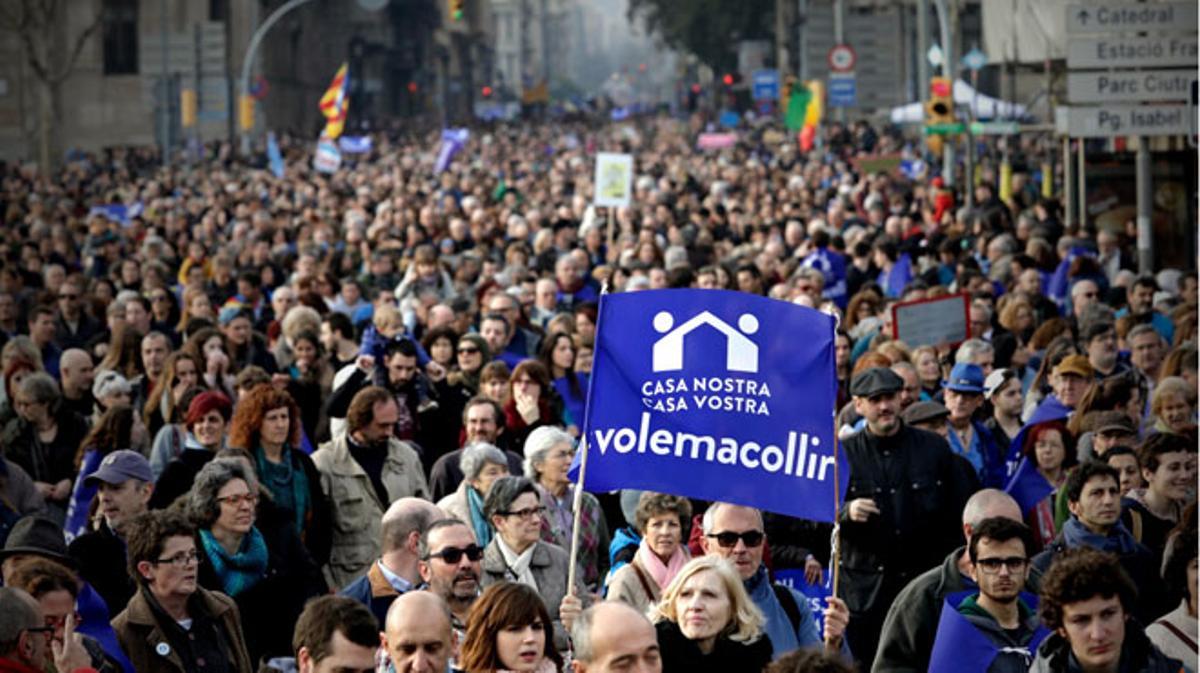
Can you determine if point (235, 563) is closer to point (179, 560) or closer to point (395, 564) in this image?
point (395, 564)

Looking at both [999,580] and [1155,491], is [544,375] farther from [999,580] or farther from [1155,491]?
[999,580]

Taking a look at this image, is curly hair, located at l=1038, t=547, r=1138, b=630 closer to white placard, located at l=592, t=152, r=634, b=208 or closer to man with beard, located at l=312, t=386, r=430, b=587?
man with beard, located at l=312, t=386, r=430, b=587

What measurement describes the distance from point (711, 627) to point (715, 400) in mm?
972

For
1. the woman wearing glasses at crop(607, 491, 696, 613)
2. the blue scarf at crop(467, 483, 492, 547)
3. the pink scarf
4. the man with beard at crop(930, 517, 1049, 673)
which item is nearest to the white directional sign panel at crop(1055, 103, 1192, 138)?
the blue scarf at crop(467, 483, 492, 547)

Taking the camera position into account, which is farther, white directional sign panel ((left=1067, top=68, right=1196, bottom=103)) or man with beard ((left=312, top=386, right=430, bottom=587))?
white directional sign panel ((left=1067, top=68, right=1196, bottom=103))

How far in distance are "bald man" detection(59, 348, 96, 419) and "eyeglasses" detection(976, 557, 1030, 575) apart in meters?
7.10

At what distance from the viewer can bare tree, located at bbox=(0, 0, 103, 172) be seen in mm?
55812

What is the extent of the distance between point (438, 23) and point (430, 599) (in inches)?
5086

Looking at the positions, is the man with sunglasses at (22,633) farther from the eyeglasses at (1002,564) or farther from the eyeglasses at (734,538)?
the eyeglasses at (1002,564)

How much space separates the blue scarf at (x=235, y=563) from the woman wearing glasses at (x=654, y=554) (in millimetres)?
1384

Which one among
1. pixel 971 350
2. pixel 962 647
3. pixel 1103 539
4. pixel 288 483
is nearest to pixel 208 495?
pixel 288 483

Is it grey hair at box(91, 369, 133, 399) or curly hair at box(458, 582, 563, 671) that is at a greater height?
grey hair at box(91, 369, 133, 399)

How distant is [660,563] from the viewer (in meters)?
8.07


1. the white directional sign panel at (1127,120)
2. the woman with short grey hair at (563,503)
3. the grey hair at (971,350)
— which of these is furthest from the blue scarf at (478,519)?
the white directional sign panel at (1127,120)
